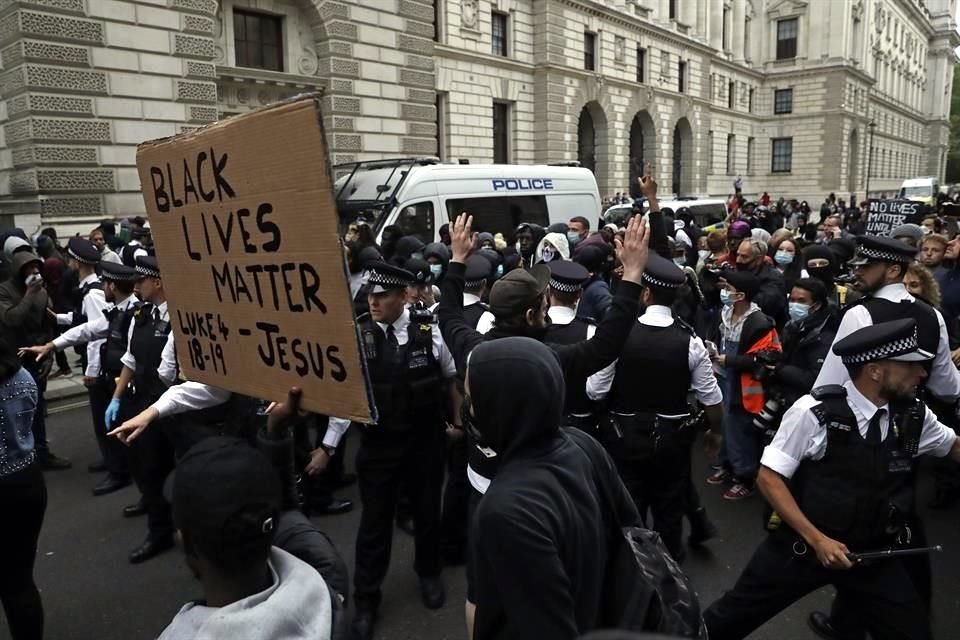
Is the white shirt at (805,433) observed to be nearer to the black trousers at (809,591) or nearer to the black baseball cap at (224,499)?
the black trousers at (809,591)

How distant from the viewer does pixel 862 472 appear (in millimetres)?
2643

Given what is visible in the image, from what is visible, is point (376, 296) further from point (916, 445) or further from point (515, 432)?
point (916, 445)

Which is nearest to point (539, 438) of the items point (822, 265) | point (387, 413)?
point (387, 413)

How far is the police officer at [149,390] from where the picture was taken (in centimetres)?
443

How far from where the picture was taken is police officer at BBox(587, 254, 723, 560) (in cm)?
377

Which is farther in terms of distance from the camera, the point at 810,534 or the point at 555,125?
the point at 555,125

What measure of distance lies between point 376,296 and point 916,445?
2480 mm

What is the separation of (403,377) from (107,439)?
3500mm

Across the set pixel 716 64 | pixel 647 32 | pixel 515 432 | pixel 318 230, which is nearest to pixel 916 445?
pixel 515 432

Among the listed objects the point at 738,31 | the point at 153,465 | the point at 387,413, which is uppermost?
the point at 738,31

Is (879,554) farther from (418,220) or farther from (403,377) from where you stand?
(418,220)

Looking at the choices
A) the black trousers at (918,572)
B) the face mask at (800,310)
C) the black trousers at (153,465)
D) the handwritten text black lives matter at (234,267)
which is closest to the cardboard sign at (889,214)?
the face mask at (800,310)

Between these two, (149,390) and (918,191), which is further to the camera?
(918,191)

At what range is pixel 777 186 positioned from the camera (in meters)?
51.4
